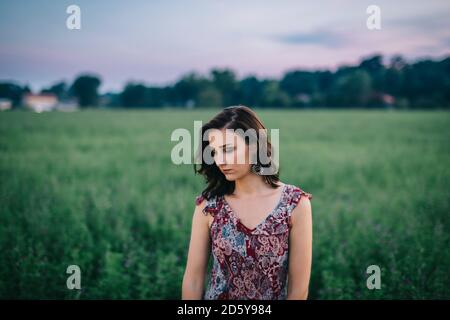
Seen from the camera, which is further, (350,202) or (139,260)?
(350,202)

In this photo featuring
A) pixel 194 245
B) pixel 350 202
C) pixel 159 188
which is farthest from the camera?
pixel 159 188

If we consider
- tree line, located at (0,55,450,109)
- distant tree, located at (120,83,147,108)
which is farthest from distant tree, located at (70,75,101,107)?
distant tree, located at (120,83,147,108)

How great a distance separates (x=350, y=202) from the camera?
6.44m

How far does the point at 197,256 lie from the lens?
5.98ft

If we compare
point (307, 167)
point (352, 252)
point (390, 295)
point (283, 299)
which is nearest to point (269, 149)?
point (283, 299)

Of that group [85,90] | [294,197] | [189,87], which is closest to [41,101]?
[85,90]

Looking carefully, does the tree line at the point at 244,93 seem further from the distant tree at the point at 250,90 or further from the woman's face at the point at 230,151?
the woman's face at the point at 230,151

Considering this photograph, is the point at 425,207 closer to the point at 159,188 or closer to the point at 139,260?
the point at 139,260

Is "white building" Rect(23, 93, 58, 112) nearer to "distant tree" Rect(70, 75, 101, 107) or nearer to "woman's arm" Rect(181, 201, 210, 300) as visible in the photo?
"distant tree" Rect(70, 75, 101, 107)

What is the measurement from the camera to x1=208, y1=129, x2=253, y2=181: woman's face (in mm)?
1719

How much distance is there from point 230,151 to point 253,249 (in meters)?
0.52

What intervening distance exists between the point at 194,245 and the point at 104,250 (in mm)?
2673

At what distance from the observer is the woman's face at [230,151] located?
172 centimetres

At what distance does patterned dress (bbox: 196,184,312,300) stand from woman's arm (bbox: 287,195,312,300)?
0.03 m
